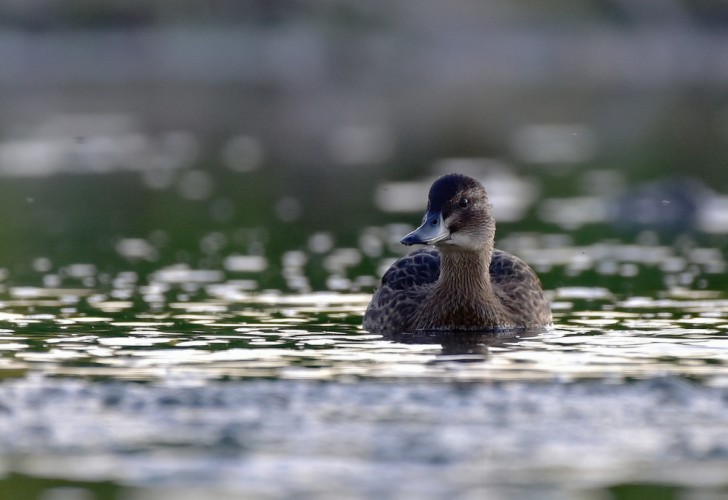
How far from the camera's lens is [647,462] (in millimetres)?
8859

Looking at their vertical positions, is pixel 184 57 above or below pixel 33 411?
above

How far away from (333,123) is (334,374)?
33.6 m

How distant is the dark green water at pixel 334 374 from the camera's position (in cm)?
872

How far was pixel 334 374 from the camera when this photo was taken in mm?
11312

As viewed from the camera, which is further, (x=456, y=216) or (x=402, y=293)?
(x=402, y=293)

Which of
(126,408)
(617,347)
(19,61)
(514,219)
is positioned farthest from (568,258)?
(19,61)

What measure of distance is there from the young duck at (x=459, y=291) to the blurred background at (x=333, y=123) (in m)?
2.59

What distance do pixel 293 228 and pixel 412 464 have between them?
13045 millimetres

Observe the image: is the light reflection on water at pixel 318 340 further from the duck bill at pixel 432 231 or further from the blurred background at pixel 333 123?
the blurred background at pixel 333 123

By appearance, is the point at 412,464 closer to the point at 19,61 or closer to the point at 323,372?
the point at 323,372

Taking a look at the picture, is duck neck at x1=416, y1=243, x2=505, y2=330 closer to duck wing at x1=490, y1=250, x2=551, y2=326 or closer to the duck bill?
duck wing at x1=490, y1=250, x2=551, y2=326

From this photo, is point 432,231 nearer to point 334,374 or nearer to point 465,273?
point 465,273

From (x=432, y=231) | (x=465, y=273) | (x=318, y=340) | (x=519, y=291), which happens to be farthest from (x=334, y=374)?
(x=519, y=291)

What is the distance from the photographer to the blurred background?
21.7 m
